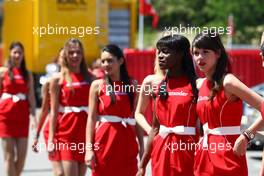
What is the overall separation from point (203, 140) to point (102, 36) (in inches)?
713

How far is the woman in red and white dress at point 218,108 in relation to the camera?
677 centimetres

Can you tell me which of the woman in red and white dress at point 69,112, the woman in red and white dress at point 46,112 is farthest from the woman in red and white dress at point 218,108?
the woman in red and white dress at point 46,112

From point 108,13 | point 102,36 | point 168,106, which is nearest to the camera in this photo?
point 168,106

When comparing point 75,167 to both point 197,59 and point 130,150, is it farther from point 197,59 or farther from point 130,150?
point 197,59

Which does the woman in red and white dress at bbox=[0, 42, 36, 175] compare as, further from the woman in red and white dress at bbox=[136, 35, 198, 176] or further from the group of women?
the woman in red and white dress at bbox=[136, 35, 198, 176]

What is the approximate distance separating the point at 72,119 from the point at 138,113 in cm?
238

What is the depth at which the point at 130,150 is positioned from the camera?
8.69 m

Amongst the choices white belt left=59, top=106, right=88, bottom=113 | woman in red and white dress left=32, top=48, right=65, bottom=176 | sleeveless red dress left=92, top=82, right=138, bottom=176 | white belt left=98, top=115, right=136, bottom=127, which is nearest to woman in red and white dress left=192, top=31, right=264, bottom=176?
sleeveless red dress left=92, top=82, right=138, bottom=176

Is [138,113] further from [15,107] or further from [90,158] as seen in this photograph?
[15,107]

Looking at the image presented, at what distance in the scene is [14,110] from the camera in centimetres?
1227

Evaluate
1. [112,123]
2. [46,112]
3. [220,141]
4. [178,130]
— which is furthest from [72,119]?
[220,141]

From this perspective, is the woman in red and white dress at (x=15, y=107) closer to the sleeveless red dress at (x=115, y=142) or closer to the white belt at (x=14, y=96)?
the white belt at (x=14, y=96)

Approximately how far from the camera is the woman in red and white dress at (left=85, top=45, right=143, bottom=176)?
8602 millimetres

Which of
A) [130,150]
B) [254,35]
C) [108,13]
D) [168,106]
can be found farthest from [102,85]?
[254,35]
